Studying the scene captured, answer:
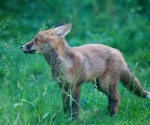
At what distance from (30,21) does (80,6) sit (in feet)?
5.63

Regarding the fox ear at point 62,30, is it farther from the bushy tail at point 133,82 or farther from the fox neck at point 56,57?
the bushy tail at point 133,82

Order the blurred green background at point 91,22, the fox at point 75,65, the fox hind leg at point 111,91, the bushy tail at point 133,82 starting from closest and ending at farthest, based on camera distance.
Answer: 1. the fox at point 75,65
2. the fox hind leg at point 111,91
3. the bushy tail at point 133,82
4. the blurred green background at point 91,22

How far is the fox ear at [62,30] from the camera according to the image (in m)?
7.85

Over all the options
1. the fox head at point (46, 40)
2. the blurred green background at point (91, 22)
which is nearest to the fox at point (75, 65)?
the fox head at point (46, 40)

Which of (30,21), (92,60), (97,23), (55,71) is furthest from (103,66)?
(30,21)

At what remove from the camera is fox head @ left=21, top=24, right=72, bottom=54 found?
782 cm

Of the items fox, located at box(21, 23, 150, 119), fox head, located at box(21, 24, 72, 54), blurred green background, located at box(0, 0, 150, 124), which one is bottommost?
blurred green background, located at box(0, 0, 150, 124)

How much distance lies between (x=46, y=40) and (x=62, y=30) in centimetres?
32

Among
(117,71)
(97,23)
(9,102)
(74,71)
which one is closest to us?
(9,102)

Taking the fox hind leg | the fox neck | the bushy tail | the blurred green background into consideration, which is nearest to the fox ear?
the fox neck

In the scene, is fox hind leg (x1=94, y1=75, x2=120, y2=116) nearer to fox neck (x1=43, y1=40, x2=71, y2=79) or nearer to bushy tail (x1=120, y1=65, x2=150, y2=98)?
bushy tail (x1=120, y1=65, x2=150, y2=98)

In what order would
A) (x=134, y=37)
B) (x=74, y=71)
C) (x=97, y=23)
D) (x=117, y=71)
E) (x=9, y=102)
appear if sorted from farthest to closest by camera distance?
(x=97, y=23), (x=134, y=37), (x=117, y=71), (x=74, y=71), (x=9, y=102)

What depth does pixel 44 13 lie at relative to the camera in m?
15.2

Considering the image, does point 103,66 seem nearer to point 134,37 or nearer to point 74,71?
point 74,71
